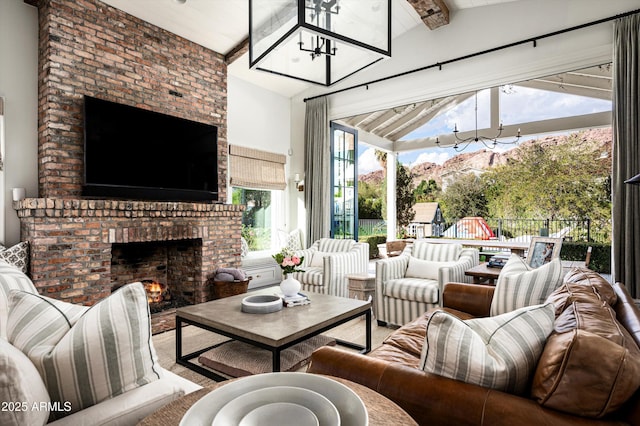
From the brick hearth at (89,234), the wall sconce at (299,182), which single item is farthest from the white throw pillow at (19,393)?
the wall sconce at (299,182)

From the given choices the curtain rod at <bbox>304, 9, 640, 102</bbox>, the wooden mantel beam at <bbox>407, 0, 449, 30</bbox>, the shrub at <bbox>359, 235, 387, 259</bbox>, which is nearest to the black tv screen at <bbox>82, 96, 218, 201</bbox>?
the curtain rod at <bbox>304, 9, 640, 102</bbox>

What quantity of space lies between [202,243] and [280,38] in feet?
9.74

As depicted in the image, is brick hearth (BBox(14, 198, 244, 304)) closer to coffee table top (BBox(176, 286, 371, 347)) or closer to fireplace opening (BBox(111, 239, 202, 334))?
fireplace opening (BBox(111, 239, 202, 334))

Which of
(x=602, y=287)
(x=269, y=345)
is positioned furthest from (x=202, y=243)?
(x=602, y=287)

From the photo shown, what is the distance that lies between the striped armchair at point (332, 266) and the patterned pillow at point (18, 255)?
2579 millimetres

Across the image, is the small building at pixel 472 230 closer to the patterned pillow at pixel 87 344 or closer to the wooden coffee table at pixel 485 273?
the wooden coffee table at pixel 485 273

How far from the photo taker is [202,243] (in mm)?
4348

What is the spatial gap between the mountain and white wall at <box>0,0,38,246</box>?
10.8 meters

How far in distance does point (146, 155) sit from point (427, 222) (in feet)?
27.9

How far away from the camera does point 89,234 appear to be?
3359mm

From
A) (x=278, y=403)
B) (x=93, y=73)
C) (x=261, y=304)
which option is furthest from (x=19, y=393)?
(x=93, y=73)

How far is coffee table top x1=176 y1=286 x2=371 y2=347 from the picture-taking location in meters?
2.21

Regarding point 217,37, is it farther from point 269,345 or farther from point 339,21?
point 269,345

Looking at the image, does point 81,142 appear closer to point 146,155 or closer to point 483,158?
point 146,155
